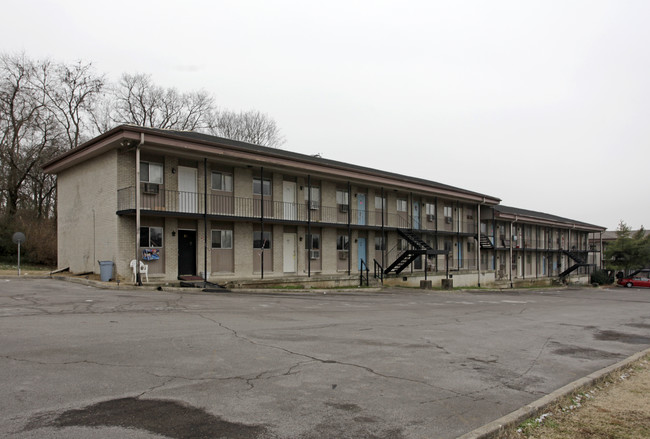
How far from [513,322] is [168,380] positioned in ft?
36.6

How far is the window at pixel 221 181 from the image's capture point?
75.7 ft

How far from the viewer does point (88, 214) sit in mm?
22266

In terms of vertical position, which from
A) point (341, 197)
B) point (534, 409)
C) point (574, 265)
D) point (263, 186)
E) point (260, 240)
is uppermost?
point (263, 186)

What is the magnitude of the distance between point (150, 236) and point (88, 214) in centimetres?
406

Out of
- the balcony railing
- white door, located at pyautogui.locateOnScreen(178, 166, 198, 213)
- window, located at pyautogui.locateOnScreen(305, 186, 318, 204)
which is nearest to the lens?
the balcony railing

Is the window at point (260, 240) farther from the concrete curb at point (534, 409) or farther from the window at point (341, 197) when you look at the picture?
the concrete curb at point (534, 409)

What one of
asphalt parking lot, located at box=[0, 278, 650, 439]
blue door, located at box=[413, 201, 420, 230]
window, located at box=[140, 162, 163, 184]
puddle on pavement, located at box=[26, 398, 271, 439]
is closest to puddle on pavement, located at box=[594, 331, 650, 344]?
asphalt parking lot, located at box=[0, 278, 650, 439]

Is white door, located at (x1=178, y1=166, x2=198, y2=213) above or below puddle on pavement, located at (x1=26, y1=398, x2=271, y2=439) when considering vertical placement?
above

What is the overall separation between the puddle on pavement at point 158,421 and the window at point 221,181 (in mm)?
18740

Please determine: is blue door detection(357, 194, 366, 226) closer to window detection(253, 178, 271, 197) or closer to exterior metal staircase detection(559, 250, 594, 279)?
window detection(253, 178, 271, 197)

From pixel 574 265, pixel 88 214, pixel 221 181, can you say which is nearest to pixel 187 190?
pixel 221 181

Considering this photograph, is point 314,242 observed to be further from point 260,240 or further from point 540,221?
point 540,221

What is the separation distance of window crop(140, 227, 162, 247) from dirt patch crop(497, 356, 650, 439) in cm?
1782

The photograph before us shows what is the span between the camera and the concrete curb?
4511 mm
